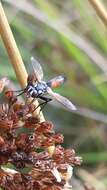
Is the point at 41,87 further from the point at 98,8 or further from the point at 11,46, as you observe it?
the point at 98,8

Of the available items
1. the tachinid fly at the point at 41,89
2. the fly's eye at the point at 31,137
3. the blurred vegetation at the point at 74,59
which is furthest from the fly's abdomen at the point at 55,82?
the blurred vegetation at the point at 74,59

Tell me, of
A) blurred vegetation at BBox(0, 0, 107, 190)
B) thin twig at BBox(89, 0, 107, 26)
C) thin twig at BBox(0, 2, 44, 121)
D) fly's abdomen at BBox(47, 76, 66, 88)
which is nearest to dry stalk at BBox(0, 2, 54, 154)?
thin twig at BBox(0, 2, 44, 121)

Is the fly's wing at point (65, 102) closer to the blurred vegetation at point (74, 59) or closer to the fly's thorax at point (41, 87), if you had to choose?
the fly's thorax at point (41, 87)

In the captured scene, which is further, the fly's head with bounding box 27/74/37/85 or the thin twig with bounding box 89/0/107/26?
the thin twig with bounding box 89/0/107/26

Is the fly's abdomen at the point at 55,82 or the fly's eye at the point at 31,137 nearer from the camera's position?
the fly's eye at the point at 31,137

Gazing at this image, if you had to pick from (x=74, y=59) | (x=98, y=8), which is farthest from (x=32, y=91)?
(x=74, y=59)

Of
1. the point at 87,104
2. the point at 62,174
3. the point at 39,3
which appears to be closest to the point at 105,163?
the point at 87,104

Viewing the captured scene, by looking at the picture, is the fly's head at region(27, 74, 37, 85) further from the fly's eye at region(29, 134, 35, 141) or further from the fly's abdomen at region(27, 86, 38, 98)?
the fly's eye at region(29, 134, 35, 141)

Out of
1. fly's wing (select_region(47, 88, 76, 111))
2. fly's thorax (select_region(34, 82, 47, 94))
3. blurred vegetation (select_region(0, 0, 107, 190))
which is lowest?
blurred vegetation (select_region(0, 0, 107, 190))

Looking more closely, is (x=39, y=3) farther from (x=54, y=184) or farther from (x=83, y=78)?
(x=54, y=184)
